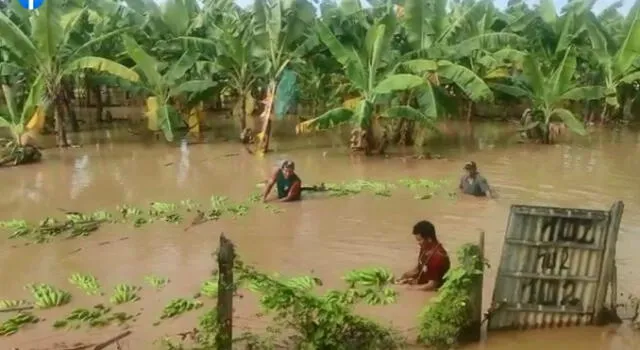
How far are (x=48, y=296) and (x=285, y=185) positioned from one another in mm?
4884

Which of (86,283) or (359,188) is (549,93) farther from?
(86,283)

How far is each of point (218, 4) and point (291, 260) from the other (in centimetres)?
1763

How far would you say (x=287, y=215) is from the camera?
10.5 m

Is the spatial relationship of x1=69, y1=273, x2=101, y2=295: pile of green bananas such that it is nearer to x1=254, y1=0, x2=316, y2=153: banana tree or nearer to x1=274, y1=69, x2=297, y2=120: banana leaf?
x1=254, y1=0, x2=316, y2=153: banana tree

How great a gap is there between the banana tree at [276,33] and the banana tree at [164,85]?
1592 millimetres

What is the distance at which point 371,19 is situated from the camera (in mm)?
18344

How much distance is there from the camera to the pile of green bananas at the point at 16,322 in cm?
625

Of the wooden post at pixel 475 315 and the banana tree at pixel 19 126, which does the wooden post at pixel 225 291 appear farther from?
the banana tree at pixel 19 126

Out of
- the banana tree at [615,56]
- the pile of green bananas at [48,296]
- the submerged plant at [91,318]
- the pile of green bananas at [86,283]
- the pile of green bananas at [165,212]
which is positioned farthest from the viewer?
the banana tree at [615,56]

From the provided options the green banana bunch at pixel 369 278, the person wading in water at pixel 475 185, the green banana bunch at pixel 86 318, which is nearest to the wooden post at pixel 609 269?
the green banana bunch at pixel 369 278

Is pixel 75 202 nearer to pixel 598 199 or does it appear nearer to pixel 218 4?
pixel 598 199

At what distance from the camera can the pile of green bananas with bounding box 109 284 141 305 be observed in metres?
6.98

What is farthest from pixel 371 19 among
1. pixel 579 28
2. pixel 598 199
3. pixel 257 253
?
pixel 257 253

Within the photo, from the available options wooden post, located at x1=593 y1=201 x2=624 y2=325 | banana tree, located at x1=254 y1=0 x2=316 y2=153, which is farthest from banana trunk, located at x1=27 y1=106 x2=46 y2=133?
wooden post, located at x1=593 y1=201 x2=624 y2=325
